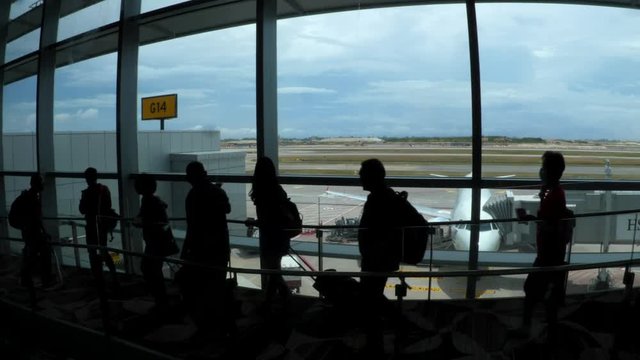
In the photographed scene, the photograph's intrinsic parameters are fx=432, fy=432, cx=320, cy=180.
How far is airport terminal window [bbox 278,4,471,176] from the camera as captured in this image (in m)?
5.48

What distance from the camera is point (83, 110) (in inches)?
360

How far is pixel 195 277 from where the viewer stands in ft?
10.4

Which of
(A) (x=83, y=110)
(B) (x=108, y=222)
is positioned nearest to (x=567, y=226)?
(B) (x=108, y=222)

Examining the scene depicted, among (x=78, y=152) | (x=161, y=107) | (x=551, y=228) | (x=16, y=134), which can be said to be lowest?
(x=551, y=228)

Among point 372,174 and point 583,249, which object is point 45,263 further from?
point 583,249

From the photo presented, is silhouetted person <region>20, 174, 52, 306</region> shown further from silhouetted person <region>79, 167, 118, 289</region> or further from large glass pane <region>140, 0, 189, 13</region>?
large glass pane <region>140, 0, 189, 13</region>

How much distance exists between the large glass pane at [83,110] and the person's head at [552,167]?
258 inches

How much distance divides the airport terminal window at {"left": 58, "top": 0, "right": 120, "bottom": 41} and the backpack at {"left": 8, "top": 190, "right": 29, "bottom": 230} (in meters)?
3.32

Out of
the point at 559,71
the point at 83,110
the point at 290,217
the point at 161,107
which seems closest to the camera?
the point at 290,217

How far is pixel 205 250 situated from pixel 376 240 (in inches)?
56.7

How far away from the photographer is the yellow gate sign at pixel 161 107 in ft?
27.2

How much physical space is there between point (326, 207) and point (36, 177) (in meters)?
17.2

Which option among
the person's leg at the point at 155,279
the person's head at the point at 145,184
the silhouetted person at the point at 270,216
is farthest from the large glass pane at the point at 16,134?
the silhouetted person at the point at 270,216

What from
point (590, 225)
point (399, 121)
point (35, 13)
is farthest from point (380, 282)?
point (35, 13)
